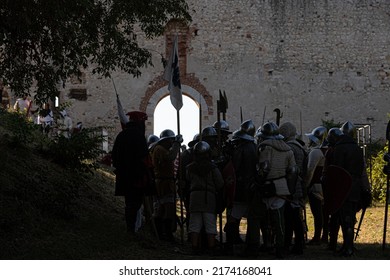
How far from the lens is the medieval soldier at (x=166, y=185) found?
33.8 feet

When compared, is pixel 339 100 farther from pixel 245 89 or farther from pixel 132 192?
pixel 132 192

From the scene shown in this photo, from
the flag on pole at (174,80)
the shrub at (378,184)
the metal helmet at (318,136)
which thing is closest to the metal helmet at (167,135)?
the flag on pole at (174,80)

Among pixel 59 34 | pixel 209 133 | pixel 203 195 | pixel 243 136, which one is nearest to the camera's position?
pixel 203 195

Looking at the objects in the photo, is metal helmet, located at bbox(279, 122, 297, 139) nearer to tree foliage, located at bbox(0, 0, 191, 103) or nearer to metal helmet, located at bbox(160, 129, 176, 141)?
metal helmet, located at bbox(160, 129, 176, 141)

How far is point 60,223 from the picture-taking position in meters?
9.25

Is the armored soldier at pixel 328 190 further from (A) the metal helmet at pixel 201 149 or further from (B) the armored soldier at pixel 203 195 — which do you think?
(A) the metal helmet at pixel 201 149

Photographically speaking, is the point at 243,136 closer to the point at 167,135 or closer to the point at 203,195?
the point at 203,195

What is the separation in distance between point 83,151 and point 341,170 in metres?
3.97

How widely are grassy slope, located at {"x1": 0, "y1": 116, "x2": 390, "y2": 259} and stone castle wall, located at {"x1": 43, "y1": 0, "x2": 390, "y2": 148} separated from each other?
10.5 metres

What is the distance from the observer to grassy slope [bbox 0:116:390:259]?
8.16 meters

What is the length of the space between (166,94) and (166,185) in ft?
40.4

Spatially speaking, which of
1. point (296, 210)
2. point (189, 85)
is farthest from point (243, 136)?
point (189, 85)

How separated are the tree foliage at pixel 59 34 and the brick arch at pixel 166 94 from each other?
10.7m

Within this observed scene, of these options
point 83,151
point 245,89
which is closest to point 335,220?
point 83,151
